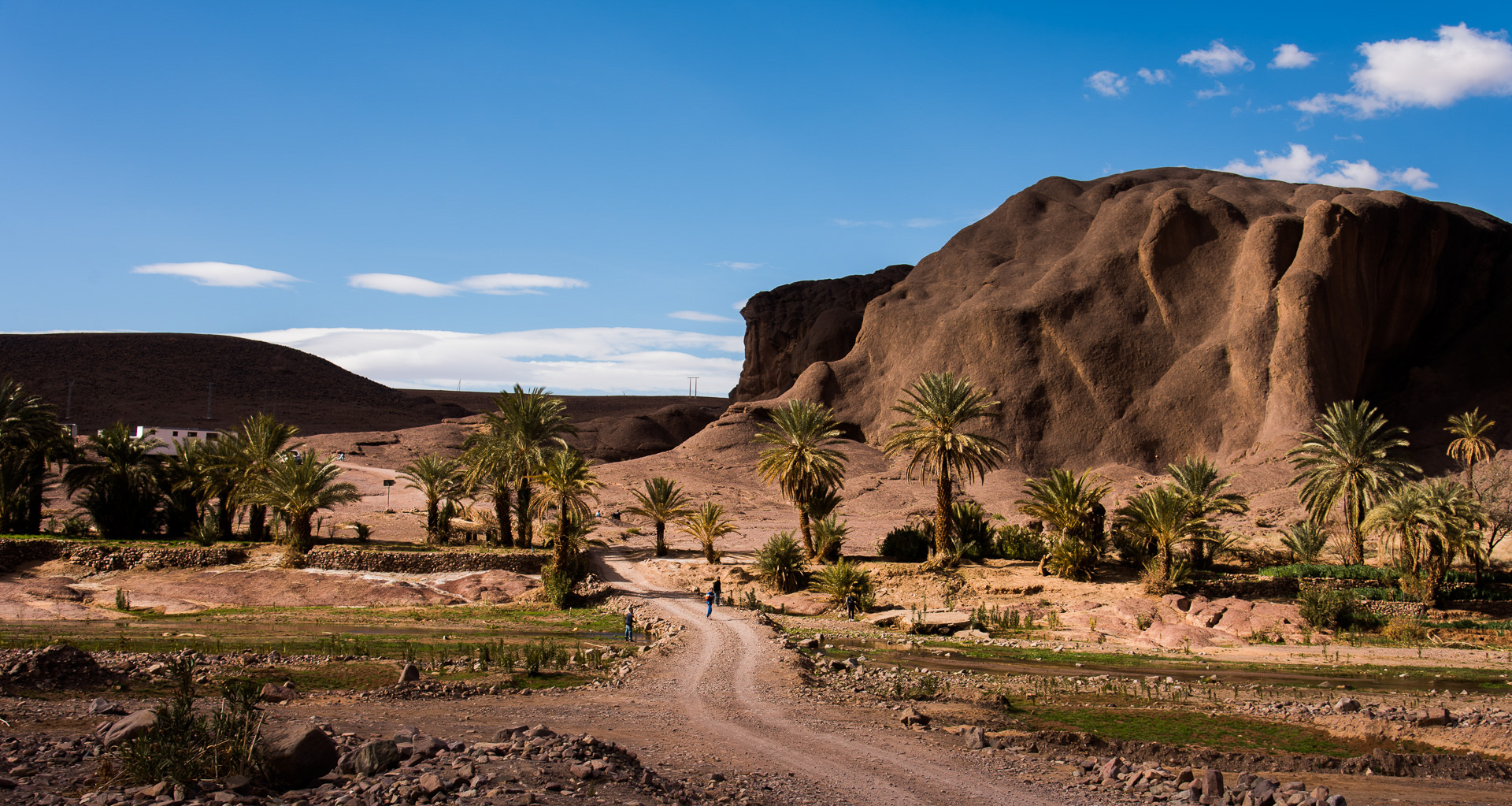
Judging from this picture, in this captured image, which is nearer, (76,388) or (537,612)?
(537,612)

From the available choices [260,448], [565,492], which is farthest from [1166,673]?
[260,448]

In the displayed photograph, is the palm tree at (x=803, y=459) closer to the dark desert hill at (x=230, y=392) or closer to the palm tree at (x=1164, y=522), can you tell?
the palm tree at (x=1164, y=522)

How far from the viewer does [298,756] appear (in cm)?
952

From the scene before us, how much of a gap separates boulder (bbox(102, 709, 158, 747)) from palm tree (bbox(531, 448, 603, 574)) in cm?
2095

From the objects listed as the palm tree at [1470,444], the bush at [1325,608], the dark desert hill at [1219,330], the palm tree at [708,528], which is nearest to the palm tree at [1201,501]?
the bush at [1325,608]

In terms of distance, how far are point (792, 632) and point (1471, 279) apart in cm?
6775

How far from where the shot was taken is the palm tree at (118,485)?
3719cm

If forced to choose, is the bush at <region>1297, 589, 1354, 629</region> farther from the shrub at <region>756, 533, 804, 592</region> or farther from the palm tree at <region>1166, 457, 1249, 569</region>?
the shrub at <region>756, 533, 804, 592</region>

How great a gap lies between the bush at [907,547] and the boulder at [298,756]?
27630mm

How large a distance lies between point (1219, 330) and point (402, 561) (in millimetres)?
53915

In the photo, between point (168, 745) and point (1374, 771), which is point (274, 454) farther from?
point (1374, 771)

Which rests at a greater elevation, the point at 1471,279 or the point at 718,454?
the point at 1471,279

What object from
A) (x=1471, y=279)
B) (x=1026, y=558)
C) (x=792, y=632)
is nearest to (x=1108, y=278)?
(x=1471, y=279)

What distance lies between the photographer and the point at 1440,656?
2402 cm
